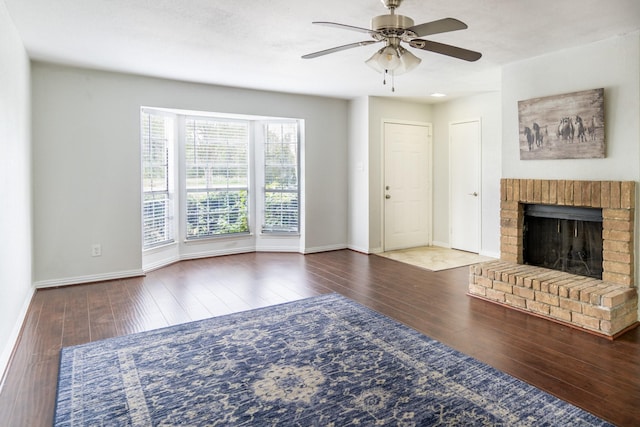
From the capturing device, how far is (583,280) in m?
3.55

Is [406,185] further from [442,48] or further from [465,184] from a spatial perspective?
[442,48]

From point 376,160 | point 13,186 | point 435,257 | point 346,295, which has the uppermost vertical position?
point 376,160

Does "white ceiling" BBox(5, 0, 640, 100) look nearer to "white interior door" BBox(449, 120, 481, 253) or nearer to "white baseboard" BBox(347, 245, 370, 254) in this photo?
"white interior door" BBox(449, 120, 481, 253)

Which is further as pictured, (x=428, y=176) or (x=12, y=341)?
(x=428, y=176)

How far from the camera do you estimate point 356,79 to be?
16.7ft

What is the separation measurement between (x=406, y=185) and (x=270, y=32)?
13.3 feet

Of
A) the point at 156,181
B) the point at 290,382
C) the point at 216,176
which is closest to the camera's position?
the point at 290,382

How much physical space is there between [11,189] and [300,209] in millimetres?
3979

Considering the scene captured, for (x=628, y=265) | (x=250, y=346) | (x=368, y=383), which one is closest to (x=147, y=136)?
(x=250, y=346)

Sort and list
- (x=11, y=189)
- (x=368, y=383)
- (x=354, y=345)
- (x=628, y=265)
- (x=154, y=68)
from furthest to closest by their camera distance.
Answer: (x=154, y=68), (x=628, y=265), (x=11, y=189), (x=354, y=345), (x=368, y=383)

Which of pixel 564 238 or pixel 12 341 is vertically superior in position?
pixel 564 238

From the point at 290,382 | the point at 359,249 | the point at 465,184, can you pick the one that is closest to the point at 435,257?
the point at 359,249

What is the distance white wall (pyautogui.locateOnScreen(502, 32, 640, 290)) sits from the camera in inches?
134

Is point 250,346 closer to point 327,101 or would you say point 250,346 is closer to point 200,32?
point 200,32
